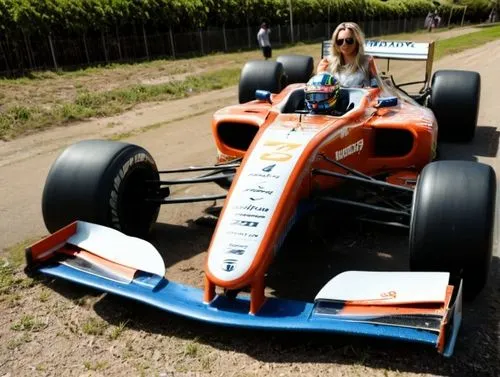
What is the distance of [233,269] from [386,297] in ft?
2.73

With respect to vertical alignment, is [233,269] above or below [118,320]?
above

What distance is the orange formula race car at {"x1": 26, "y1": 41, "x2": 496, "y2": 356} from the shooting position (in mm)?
2990

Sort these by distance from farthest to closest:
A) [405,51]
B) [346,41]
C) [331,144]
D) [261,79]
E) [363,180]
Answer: [405,51]
[261,79]
[346,41]
[331,144]
[363,180]

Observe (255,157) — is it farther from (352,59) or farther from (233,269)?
(352,59)

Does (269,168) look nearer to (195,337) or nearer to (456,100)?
→ (195,337)

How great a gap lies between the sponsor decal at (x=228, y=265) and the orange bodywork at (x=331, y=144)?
9cm

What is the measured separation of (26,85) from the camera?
13195mm

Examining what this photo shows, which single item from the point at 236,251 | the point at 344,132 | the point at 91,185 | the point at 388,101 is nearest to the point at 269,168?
the point at 236,251

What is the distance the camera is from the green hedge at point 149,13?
16.1 meters

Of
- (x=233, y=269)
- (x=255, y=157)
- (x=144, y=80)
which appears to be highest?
(x=255, y=157)

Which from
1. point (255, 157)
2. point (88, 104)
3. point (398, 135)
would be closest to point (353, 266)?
point (255, 157)

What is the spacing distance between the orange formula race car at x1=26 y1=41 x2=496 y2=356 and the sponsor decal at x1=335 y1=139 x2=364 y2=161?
19 millimetres

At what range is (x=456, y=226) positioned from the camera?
10.4 feet

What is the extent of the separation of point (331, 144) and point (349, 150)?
0.36 metres
